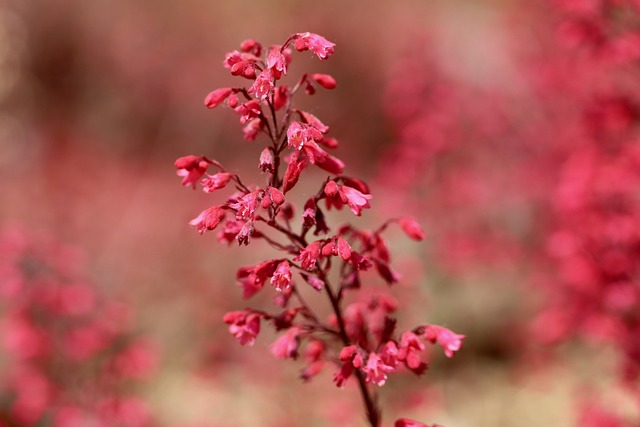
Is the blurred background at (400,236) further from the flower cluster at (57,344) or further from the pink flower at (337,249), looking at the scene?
the pink flower at (337,249)

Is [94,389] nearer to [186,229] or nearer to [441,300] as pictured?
[441,300]

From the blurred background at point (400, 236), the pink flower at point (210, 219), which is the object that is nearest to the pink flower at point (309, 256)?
the pink flower at point (210, 219)

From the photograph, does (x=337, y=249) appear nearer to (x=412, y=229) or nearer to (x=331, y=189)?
(x=331, y=189)

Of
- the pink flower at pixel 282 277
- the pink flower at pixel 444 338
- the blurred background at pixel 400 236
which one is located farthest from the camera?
the blurred background at pixel 400 236

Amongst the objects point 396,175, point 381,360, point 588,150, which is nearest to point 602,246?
point 588,150

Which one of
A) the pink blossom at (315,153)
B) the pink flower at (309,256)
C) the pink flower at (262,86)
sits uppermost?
the pink flower at (262,86)

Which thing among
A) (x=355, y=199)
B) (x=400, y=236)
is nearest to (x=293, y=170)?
(x=355, y=199)

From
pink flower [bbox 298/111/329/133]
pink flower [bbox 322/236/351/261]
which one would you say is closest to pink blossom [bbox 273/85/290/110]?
pink flower [bbox 298/111/329/133]
